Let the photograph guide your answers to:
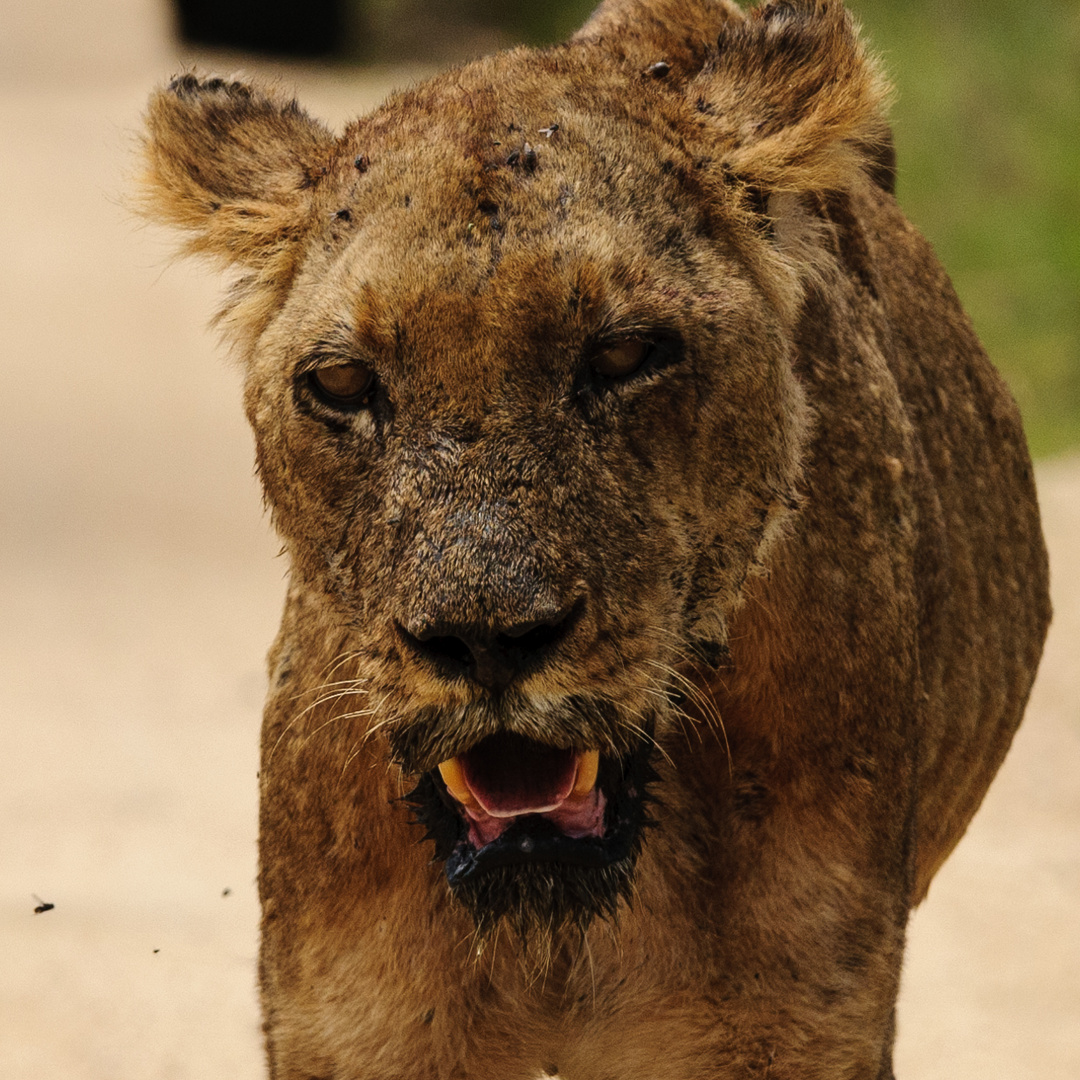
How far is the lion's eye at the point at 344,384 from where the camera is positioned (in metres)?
2.84

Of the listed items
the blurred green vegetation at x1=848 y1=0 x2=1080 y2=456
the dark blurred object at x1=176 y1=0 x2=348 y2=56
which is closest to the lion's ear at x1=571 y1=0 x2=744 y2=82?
the blurred green vegetation at x1=848 y1=0 x2=1080 y2=456

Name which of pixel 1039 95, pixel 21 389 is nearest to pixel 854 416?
pixel 21 389

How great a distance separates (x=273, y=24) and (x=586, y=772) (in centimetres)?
1682

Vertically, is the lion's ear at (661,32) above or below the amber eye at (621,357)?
above

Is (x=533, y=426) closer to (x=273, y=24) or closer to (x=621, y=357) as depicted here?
(x=621, y=357)

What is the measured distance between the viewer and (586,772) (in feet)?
9.26

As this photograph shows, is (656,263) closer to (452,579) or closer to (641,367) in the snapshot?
(641,367)

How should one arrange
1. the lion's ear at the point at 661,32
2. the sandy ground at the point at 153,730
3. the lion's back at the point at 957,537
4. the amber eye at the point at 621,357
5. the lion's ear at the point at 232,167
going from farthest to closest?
the sandy ground at the point at 153,730
the lion's back at the point at 957,537
the lion's ear at the point at 661,32
the lion's ear at the point at 232,167
the amber eye at the point at 621,357

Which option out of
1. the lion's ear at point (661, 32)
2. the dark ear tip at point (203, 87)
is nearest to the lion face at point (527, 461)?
the lion's ear at point (661, 32)

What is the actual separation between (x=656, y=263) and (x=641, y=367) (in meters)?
0.15

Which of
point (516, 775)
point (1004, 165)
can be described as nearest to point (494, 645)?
point (516, 775)

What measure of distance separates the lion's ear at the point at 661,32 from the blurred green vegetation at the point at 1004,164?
28.4ft

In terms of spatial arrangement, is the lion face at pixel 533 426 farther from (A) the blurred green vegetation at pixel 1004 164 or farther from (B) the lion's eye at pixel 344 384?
(A) the blurred green vegetation at pixel 1004 164

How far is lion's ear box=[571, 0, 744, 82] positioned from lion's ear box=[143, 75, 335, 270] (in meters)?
0.53
